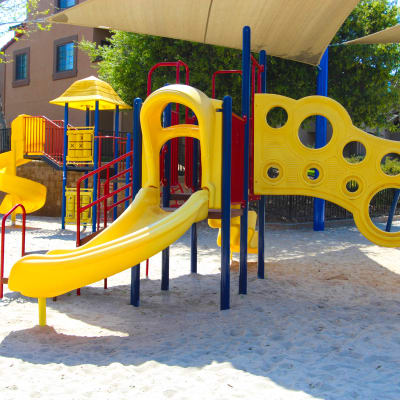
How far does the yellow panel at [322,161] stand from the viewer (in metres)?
6.16

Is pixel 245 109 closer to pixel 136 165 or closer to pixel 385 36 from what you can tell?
pixel 136 165

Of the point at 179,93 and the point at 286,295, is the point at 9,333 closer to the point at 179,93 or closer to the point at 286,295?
the point at 179,93

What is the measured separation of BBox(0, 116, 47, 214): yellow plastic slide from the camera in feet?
43.9

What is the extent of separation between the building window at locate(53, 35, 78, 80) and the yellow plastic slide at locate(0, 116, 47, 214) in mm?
8317

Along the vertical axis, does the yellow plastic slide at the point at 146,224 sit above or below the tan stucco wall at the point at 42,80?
below

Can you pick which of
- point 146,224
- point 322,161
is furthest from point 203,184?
point 322,161

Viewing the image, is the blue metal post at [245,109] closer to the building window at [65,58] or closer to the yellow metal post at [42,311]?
the yellow metal post at [42,311]

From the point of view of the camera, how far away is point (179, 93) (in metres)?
4.95

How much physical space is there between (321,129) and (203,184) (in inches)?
312

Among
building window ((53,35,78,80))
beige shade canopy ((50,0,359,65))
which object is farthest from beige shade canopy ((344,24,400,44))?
building window ((53,35,78,80))

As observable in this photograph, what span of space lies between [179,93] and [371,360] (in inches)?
125

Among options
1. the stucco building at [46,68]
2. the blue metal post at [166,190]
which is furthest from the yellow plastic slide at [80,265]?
the stucco building at [46,68]

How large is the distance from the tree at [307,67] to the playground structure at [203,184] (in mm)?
5829

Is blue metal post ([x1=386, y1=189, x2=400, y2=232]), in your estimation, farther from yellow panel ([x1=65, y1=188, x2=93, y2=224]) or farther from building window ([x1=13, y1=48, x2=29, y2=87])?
building window ([x1=13, y1=48, x2=29, y2=87])
